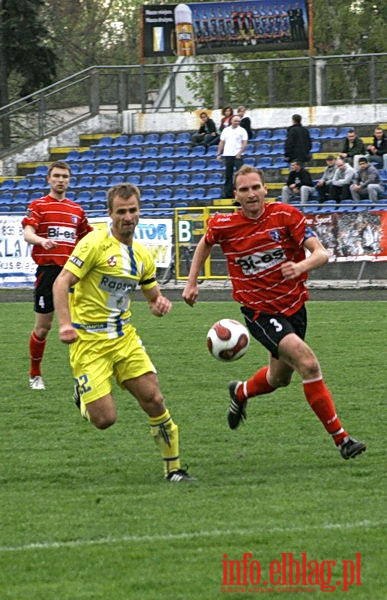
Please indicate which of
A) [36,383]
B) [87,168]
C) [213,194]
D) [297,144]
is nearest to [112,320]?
[36,383]

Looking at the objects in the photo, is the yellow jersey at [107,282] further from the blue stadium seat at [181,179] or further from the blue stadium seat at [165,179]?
the blue stadium seat at [165,179]

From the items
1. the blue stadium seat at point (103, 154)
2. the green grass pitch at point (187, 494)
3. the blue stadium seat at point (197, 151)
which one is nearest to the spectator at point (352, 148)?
the blue stadium seat at point (197, 151)

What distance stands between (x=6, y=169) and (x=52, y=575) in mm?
25985

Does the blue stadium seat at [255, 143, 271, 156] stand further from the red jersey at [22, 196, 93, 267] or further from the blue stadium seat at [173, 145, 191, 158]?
the red jersey at [22, 196, 93, 267]

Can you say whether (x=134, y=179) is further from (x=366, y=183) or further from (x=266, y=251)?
(x=266, y=251)

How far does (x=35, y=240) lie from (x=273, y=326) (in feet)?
11.0

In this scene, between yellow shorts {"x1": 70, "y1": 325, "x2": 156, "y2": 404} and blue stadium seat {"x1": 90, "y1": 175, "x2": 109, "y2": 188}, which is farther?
blue stadium seat {"x1": 90, "y1": 175, "x2": 109, "y2": 188}

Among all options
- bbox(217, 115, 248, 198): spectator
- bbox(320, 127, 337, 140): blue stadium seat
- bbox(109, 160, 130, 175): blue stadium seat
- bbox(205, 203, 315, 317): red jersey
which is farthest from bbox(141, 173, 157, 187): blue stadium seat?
bbox(205, 203, 315, 317): red jersey

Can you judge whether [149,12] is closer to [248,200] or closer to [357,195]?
[357,195]

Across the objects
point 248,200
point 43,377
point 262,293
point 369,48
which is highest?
point 369,48

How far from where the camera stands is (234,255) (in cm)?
803

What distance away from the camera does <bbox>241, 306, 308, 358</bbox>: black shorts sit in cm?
780

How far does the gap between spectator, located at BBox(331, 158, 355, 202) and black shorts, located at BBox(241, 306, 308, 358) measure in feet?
48.8

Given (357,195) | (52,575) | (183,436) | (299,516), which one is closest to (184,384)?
(183,436)
